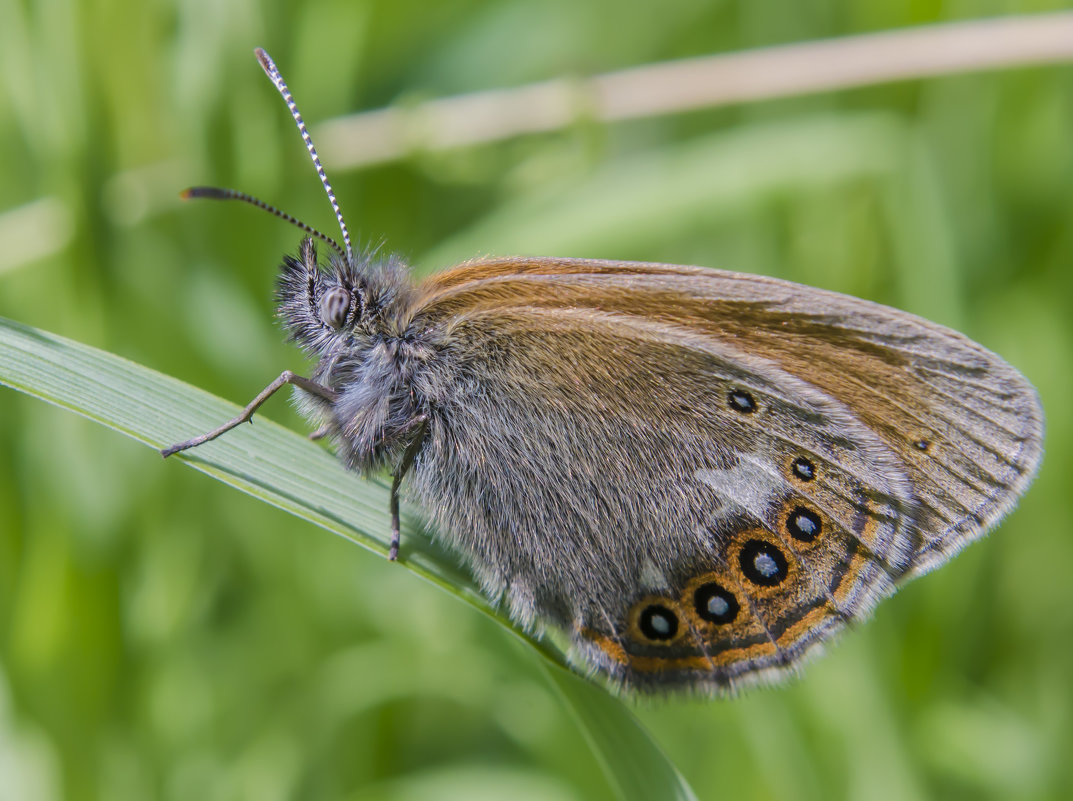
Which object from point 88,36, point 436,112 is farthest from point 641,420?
point 88,36

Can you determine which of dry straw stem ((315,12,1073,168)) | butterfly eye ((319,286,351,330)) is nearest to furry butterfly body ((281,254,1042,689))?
butterfly eye ((319,286,351,330))

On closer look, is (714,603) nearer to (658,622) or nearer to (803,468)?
(658,622)

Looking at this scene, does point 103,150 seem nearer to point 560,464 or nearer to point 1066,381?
point 560,464

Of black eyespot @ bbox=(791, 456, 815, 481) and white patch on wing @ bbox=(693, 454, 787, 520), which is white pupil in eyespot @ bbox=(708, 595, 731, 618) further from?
black eyespot @ bbox=(791, 456, 815, 481)

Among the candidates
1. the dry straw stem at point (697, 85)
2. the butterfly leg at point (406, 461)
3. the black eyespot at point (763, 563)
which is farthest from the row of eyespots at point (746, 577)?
the dry straw stem at point (697, 85)

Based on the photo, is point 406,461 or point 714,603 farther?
Answer: point 406,461

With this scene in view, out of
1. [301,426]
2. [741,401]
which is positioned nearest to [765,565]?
[741,401]
